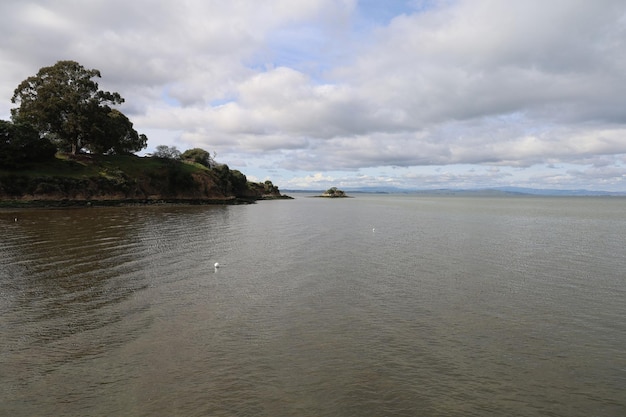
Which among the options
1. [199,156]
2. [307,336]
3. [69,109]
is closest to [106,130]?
[69,109]

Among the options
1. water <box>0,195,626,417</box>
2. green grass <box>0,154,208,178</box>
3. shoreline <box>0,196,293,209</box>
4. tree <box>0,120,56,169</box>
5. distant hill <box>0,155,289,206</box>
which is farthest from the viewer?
green grass <box>0,154,208,178</box>

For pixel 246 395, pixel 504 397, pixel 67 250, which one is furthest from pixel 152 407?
pixel 67 250

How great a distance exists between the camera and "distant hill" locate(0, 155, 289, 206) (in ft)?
243

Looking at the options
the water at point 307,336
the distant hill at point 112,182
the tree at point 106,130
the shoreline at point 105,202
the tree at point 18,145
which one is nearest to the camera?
the water at point 307,336

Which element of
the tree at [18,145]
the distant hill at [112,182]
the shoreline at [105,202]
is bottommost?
the shoreline at [105,202]

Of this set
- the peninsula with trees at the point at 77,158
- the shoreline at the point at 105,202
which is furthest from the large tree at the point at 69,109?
the shoreline at the point at 105,202

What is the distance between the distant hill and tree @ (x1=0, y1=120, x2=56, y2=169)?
6.22 feet

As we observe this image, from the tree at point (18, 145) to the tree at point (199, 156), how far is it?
62.0 metres

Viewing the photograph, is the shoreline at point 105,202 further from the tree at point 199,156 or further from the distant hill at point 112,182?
the tree at point 199,156

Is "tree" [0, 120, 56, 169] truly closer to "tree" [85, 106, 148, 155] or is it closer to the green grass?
the green grass

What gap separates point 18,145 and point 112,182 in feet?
61.4

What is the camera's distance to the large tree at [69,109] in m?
87.1

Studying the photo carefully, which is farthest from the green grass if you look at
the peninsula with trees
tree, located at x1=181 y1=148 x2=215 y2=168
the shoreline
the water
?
the water

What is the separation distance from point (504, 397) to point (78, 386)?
10501 millimetres
